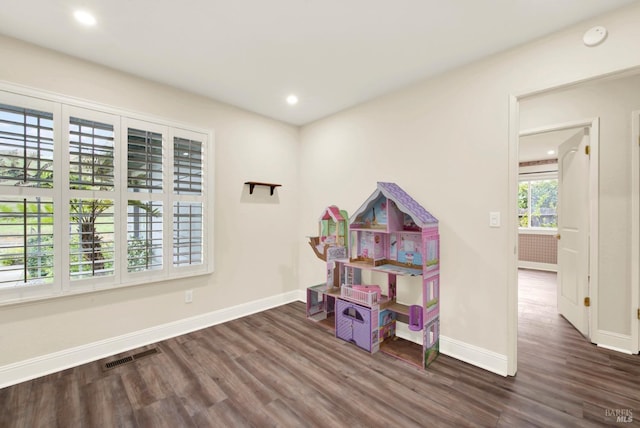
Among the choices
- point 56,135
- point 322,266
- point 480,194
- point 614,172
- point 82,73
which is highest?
point 82,73

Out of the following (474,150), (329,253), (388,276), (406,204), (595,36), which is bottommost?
(388,276)

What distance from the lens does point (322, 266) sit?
12.1 feet

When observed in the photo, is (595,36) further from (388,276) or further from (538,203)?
(538,203)

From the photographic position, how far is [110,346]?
246 cm

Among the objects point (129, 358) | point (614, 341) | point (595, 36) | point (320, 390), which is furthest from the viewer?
point (614, 341)

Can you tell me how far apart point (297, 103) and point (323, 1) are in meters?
1.54

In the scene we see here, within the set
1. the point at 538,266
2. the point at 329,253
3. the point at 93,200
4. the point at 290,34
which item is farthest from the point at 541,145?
the point at 93,200

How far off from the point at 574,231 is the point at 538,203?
14.2 feet

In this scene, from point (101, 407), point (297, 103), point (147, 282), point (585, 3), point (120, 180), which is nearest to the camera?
point (585, 3)

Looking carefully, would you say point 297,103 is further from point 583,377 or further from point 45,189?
point 583,377

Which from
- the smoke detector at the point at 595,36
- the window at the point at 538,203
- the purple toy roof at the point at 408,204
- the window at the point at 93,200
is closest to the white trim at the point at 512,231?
the smoke detector at the point at 595,36

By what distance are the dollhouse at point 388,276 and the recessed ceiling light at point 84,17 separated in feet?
8.06

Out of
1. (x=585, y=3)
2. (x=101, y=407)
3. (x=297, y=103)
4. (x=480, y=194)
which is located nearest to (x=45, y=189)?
(x=101, y=407)

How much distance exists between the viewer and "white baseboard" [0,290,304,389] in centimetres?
208
